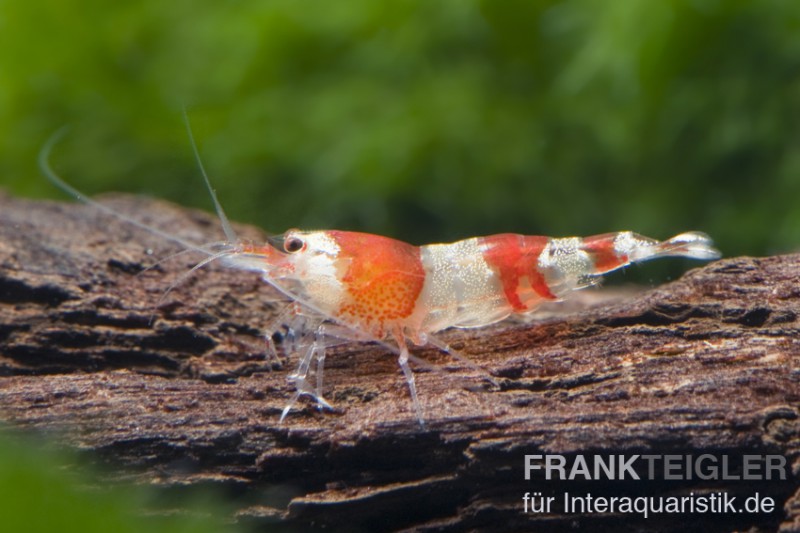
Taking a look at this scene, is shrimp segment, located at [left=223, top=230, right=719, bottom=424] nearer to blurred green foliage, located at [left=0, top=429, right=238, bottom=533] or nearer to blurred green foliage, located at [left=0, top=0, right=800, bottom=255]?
blurred green foliage, located at [left=0, top=429, right=238, bottom=533]

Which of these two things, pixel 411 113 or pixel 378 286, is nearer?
pixel 378 286

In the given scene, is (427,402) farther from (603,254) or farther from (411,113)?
(411,113)

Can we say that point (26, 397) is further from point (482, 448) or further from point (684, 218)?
point (684, 218)

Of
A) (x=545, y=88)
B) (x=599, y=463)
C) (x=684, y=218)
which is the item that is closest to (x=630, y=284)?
(x=684, y=218)

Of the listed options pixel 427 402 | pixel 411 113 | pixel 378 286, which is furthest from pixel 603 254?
pixel 411 113

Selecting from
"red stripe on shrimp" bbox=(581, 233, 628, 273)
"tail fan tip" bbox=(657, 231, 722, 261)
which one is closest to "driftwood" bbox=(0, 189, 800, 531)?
"tail fan tip" bbox=(657, 231, 722, 261)

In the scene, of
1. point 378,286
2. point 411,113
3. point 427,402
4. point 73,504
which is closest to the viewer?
point 73,504

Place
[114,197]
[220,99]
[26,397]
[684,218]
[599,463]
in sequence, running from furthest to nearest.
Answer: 1. [220,99]
2. [684,218]
3. [114,197]
4. [26,397]
5. [599,463]

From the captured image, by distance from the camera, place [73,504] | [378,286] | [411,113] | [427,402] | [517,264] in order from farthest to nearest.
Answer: [411,113], [517,264], [378,286], [427,402], [73,504]
